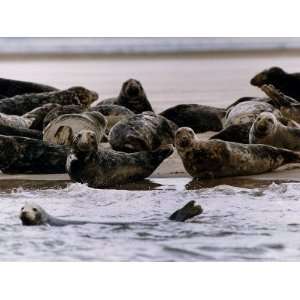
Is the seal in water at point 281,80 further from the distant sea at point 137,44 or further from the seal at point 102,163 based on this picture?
the seal at point 102,163

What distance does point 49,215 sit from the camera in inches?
110

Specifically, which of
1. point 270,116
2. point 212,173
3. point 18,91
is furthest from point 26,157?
point 270,116

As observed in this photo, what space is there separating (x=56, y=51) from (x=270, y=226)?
3.02 ft

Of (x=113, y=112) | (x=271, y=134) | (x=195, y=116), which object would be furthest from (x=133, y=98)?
(x=271, y=134)

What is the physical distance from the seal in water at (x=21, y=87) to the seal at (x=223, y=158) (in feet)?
1.64

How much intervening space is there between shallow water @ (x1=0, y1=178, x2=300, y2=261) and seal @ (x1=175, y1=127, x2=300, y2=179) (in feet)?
0.18

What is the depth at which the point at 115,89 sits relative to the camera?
2.90 meters

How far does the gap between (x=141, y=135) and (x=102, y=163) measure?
0.52 feet

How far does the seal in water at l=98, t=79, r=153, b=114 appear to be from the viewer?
2877 millimetres

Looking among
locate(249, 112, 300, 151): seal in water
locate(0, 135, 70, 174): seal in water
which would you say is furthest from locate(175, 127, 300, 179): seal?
locate(0, 135, 70, 174): seal in water

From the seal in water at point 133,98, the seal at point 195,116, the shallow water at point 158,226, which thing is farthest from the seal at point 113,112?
the shallow water at point 158,226

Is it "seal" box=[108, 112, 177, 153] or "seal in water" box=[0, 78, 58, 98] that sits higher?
"seal in water" box=[0, 78, 58, 98]

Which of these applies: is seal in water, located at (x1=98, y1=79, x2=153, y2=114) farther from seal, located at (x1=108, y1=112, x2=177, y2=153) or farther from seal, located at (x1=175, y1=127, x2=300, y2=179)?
seal, located at (x1=175, y1=127, x2=300, y2=179)

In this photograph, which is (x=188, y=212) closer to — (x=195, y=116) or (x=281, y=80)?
(x=195, y=116)
